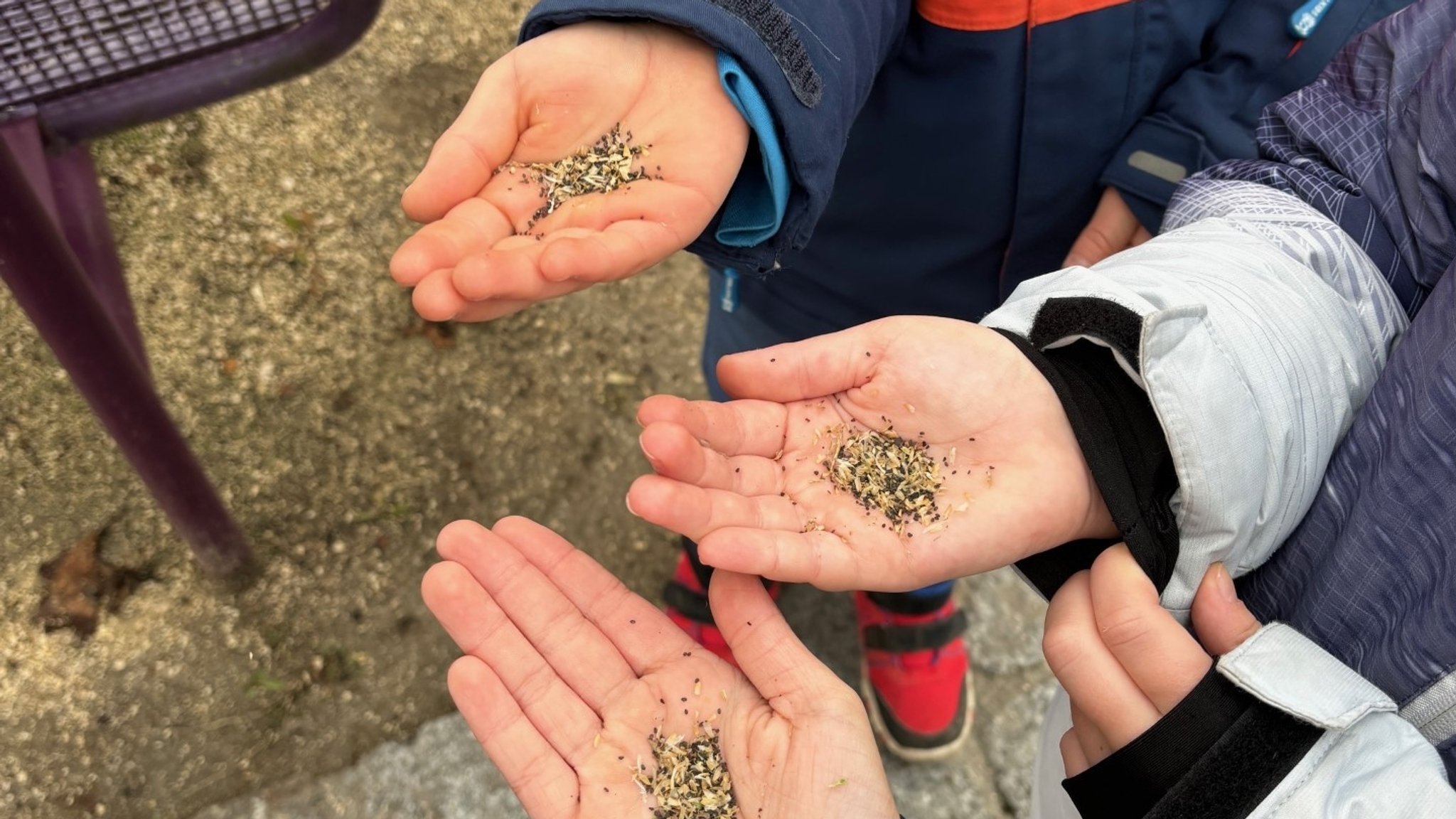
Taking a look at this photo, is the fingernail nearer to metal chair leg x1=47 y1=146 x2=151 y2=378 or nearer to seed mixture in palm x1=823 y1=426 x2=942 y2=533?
seed mixture in palm x1=823 y1=426 x2=942 y2=533

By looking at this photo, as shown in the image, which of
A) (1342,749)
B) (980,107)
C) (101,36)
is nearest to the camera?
(1342,749)

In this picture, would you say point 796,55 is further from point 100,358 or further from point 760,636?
point 100,358

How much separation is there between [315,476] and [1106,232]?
187cm

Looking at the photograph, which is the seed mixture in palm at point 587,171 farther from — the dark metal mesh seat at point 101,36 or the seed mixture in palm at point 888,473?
the dark metal mesh seat at point 101,36

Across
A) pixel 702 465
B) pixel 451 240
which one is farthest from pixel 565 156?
pixel 702 465

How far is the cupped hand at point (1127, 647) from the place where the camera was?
1189 mm

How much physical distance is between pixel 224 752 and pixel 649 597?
0.99 meters

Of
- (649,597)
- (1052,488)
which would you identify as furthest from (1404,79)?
(649,597)

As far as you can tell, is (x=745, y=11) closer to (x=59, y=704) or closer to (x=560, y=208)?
(x=560, y=208)

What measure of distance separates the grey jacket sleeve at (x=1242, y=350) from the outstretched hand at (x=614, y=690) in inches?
19.8

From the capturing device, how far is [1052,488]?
1.36 meters

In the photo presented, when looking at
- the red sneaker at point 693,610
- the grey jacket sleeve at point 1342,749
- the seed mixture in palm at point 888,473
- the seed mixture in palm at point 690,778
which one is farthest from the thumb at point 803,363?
the red sneaker at point 693,610

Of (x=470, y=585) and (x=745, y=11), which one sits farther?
(x=470, y=585)

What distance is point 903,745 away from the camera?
237 centimetres
